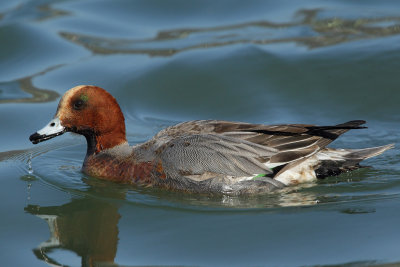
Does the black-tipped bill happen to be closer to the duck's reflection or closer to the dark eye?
the dark eye

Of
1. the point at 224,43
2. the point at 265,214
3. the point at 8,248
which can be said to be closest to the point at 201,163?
the point at 265,214

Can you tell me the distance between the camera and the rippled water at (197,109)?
517 centimetres

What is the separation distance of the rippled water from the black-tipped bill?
479mm

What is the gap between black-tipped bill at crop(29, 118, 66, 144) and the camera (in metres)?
6.33

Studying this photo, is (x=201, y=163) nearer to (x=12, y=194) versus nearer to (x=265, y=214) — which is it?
(x=265, y=214)

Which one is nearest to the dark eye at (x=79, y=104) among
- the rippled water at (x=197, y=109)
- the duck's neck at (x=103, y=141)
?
the duck's neck at (x=103, y=141)

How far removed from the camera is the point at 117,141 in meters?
6.61

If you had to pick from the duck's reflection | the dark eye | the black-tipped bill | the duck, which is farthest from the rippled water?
the dark eye

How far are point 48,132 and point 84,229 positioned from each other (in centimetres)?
120

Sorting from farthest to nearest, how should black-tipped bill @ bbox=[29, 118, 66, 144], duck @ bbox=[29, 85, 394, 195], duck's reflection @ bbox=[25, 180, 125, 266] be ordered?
1. black-tipped bill @ bbox=[29, 118, 66, 144]
2. duck @ bbox=[29, 85, 394, 195]
3. duck's reflection @ bbox=[25, 180, 125, 266]

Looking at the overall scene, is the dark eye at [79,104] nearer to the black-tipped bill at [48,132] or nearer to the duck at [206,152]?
the duck at [206,152]

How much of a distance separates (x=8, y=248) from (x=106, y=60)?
17.4ft

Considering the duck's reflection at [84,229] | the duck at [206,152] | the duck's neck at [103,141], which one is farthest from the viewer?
the duck's neck at [103,141]

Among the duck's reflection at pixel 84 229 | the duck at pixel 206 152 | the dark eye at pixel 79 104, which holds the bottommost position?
the duck's reflection at pixel 84 229
